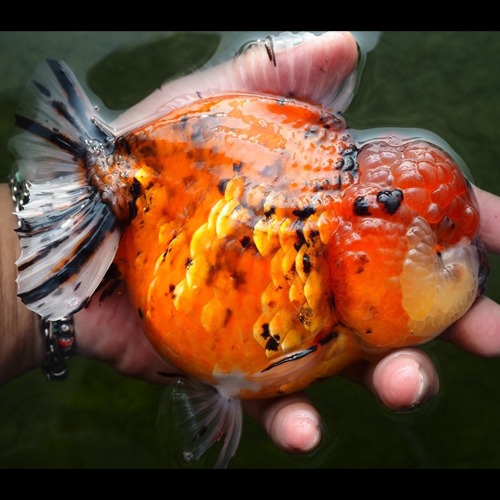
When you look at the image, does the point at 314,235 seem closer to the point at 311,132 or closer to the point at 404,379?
the point at 311,132

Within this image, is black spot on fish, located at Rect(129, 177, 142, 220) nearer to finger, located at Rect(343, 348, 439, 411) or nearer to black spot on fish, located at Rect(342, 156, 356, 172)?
black spot on fish, located at Rect(342, 156, 356, 172)

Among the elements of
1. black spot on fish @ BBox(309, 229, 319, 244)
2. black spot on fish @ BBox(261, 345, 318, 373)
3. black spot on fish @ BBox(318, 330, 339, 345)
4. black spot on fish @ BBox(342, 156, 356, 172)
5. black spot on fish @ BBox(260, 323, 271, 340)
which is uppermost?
black spot on fish @ BBox(342, 156, 356, 172)

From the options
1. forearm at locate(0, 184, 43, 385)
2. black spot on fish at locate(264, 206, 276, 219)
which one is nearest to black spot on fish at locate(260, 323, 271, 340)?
black spot on fish at locate(264, 206, 276, 219)

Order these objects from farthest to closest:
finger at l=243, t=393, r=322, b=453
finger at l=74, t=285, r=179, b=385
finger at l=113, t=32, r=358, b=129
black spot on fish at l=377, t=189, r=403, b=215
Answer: finger at l=74, t=285, r=179, b=385
finger at l=113, t=32, r=358, b=129
finger at l=243, t=393, r=322, b=453
black spot on fish at l=377, t=189, r=403, b=215

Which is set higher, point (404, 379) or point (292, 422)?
point (404, 379)

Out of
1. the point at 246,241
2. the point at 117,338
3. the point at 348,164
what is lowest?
the point at 117,338

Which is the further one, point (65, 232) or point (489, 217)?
point (489, 217)

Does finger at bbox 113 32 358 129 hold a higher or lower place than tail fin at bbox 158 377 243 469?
higher

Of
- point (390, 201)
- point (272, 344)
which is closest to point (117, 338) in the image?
point (272, 344)
